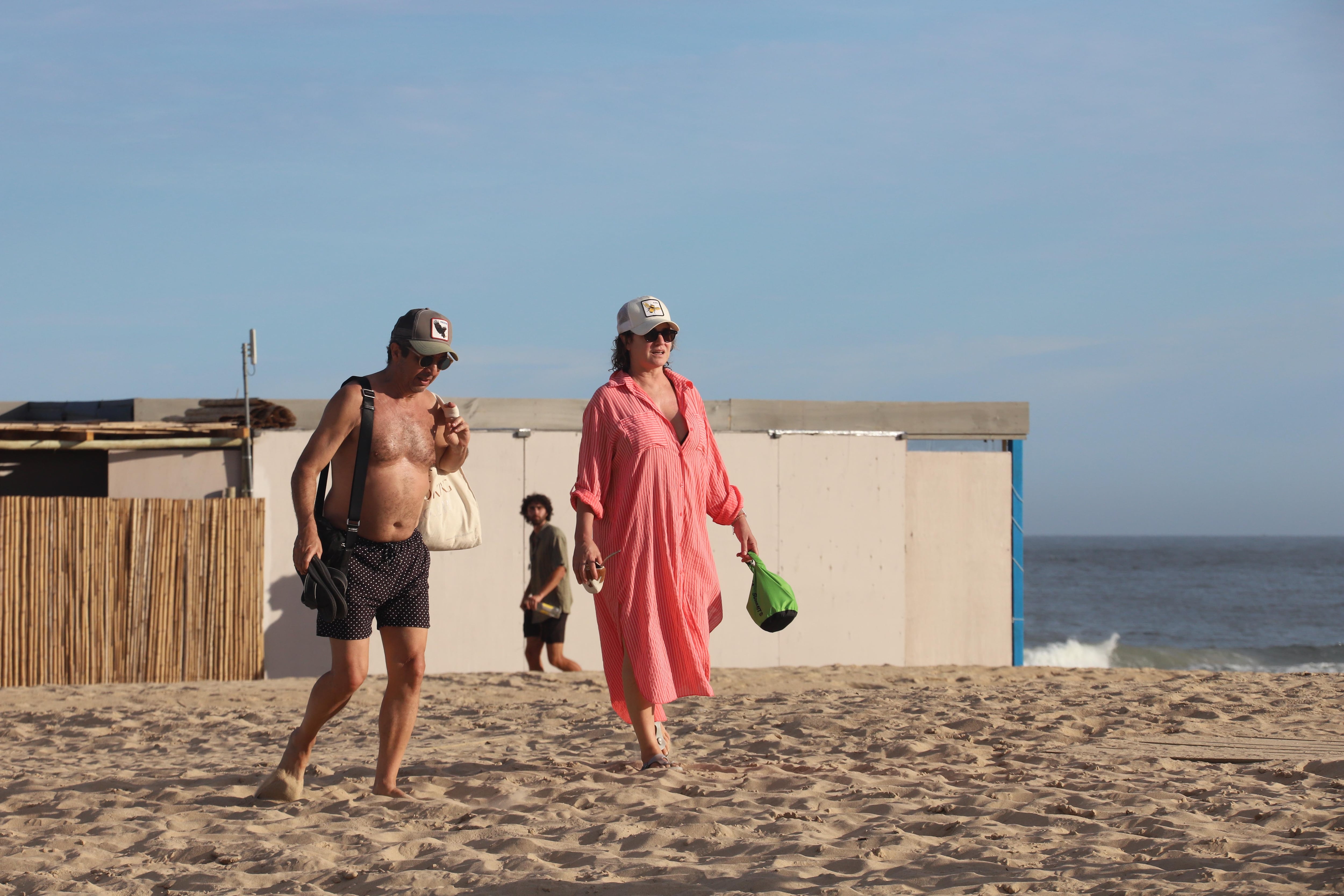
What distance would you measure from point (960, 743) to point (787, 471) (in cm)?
667

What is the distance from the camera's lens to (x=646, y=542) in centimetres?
476

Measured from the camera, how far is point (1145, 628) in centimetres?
3656

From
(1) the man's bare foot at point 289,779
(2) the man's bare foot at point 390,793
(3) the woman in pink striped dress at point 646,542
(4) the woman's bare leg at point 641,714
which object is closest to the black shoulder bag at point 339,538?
(1) the man's bare foot at point 289,779

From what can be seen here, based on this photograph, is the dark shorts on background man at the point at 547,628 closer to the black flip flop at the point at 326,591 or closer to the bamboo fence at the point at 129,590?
the bamboo fence at the point at 129,590

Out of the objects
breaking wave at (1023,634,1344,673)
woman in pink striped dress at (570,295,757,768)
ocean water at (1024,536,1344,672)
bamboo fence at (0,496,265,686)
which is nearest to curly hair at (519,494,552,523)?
bamboo fence at (0,496,265,686)

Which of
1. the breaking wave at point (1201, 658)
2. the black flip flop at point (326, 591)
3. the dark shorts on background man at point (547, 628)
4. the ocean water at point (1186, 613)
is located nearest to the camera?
the black flip flop at point (326, 591)

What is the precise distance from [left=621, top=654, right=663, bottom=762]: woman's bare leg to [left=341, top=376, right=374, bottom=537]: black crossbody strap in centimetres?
120

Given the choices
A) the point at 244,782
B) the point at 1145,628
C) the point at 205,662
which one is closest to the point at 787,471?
the point at 205,662

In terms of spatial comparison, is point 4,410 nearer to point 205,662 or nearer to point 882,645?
point 205,662

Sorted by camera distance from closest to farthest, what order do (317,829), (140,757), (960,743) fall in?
(317,829) → (960,743) → (140,757)

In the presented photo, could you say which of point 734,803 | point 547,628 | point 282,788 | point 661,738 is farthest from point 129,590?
point 734,803

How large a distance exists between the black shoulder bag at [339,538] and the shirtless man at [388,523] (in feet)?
0.08

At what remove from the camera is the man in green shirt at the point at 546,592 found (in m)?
9.61

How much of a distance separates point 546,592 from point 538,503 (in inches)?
29.1
